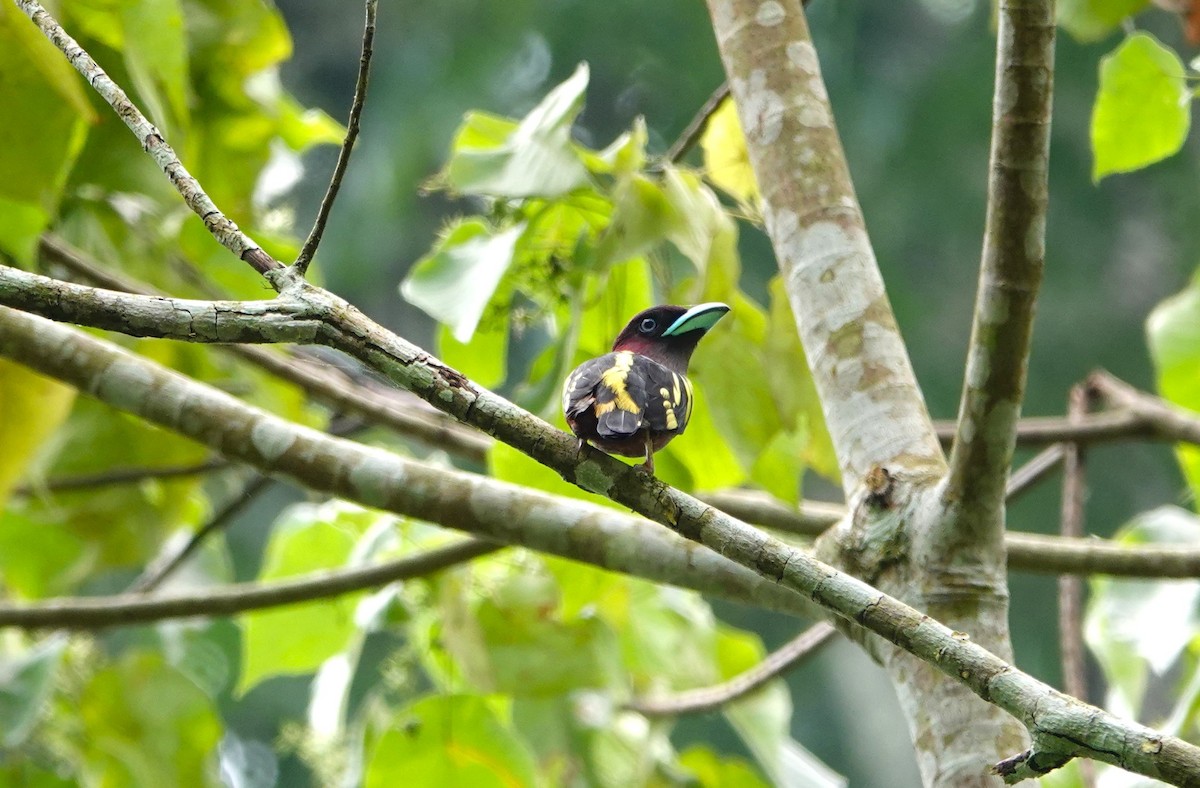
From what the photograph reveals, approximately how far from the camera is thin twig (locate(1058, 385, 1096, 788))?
2.29 meters

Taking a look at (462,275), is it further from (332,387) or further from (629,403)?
(332,387)

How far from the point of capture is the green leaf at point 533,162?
1.88 meters

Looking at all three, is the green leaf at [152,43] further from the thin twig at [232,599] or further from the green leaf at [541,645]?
the green leaf at [541,645]

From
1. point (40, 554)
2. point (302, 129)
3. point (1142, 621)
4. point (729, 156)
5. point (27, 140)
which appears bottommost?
point (1142, 621)

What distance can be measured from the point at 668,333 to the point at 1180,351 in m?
1.41

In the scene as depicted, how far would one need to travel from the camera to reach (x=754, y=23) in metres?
1.99

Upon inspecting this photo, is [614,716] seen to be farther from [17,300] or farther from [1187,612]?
[17,300]

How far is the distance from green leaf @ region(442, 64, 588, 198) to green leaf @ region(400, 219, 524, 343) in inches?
3.7

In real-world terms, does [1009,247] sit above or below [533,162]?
below

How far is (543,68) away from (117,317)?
8.23 m

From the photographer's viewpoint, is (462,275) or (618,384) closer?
(618,384)

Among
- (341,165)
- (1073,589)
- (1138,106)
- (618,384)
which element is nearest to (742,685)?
(1073,589)

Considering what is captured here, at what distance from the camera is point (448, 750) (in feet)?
8.09

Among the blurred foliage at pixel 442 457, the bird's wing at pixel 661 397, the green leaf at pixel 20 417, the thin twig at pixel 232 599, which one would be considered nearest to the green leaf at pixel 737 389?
the blurred foliage at pixel 442 457
